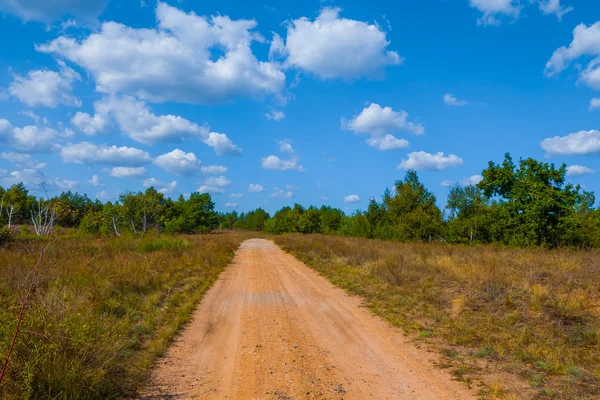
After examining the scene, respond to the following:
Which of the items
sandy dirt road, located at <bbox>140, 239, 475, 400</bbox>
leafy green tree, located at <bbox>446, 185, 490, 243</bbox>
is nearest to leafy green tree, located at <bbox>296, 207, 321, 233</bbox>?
leafy green tree, located at <bbox>446, 185, 490, 243</bbox>

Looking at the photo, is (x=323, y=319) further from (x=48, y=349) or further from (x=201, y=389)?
(x=48, y=349)

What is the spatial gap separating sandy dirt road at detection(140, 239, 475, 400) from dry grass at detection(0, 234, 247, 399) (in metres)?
0.45

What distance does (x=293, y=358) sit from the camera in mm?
5848

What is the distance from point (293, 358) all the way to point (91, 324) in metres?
3.13

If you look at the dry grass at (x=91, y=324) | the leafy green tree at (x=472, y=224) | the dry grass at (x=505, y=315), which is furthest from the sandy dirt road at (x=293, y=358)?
the leafy green tree at (x=472, y=224)

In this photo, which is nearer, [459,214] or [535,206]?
[535,206]

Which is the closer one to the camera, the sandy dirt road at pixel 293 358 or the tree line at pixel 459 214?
the sandy dirt road at pixel 293 358

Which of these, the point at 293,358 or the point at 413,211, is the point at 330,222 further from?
the point at 293,358

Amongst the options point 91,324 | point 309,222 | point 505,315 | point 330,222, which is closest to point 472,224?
point 505,315

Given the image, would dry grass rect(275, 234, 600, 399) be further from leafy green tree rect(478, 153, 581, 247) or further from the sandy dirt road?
leafy green tree rect(478, 153, 581, 247)

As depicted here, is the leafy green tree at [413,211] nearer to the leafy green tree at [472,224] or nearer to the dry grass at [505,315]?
the leafy green tree at [472,224]

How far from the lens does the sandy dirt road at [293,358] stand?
4699 mm

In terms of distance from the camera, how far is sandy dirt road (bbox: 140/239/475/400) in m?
4.70

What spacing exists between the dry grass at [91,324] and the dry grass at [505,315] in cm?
494
